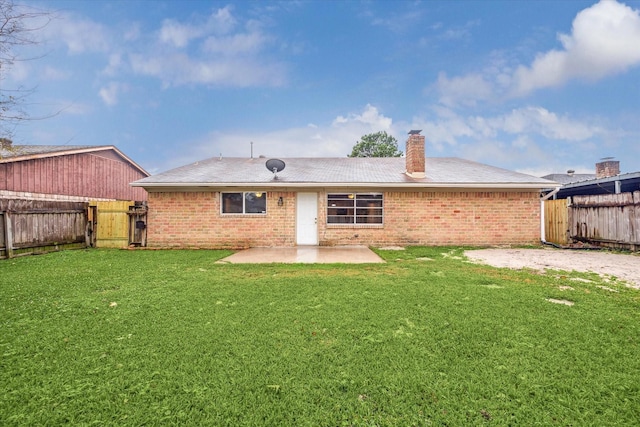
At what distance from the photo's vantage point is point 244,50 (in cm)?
1762

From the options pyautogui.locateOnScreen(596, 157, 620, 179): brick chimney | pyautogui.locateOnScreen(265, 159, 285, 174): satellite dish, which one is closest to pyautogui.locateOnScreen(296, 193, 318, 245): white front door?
pyautogui.locateOnScreen(265, 159, 285, 174): satellite dish

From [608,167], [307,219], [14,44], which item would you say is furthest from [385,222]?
[608,167]

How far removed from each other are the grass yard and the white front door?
548cm

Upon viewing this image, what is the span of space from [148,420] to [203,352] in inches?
31.9

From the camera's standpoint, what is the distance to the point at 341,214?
10383 millimetres

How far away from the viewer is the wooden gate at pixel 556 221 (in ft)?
33.6

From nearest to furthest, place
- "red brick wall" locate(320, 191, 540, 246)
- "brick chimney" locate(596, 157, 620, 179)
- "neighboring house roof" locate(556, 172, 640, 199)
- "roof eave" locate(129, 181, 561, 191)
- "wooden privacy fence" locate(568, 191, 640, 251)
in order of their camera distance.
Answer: "wooden privacy fence" locate(568, 191, 640, 251) < "roof eave" locate(129, 181, 561, 191) < "red brick wall" locate(320, 191, 540, 246) < "neighboring house roof" locate(556, 172, 640, 199) < "brick chimney" locate(596, 157, 620, 179)

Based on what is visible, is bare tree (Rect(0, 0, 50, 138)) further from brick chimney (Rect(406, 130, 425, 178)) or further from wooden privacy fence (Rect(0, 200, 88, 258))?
brick chimney (Rect(406, 130, 425, 178))

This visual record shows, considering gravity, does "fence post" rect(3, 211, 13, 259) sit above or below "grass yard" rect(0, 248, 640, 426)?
above

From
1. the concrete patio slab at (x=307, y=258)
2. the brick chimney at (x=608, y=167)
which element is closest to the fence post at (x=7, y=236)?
the concrete patio slab at (x=307, y=258)

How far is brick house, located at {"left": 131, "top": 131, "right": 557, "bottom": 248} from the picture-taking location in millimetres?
10109

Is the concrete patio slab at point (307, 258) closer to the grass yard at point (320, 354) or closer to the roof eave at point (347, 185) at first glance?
the grass yard at point (320, 354)

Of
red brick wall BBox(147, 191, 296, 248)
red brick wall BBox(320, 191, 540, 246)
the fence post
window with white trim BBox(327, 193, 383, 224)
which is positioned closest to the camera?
the fence post

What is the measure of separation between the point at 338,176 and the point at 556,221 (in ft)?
27.9
